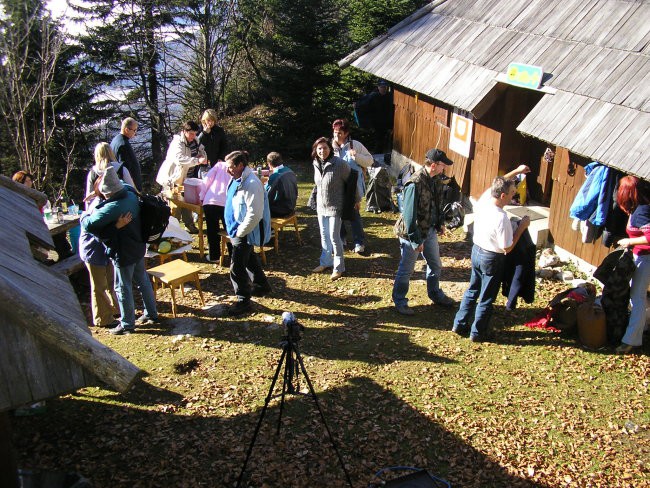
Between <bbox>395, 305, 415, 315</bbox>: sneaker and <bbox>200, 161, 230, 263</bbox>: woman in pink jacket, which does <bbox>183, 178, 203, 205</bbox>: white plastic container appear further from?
<bbox>395, 305, 415, 315</bbox>: sneaker

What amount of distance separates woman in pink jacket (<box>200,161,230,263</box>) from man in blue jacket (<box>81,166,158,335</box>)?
2085 millimetres

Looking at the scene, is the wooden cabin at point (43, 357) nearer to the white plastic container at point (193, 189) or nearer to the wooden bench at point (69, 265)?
the wooden bench at point (69, 265)

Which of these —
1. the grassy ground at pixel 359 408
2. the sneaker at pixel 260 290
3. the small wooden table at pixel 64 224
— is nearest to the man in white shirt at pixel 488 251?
the grassy ground at pixel 359 408

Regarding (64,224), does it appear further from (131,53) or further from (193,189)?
(131,53)

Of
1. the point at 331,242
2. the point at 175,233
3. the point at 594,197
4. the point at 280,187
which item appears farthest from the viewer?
the point at 280,187

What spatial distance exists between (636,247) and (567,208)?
6.76 ft

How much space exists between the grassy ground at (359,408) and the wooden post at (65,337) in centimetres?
272

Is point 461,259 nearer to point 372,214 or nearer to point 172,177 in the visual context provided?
point 372,214

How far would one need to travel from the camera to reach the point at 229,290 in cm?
959

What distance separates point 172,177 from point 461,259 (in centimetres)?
512

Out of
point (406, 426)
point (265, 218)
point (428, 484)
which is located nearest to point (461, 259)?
point (265, 218)

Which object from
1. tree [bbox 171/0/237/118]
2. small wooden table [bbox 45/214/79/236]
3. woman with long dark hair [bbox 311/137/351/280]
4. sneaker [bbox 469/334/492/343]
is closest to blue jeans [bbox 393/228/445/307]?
sneaker [bbox 469/334/492/343]

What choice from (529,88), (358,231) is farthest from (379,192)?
(529,88)

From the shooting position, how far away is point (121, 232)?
7.58m
